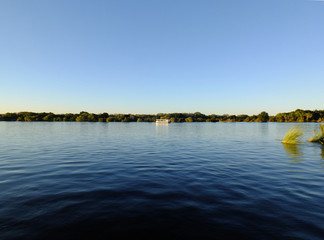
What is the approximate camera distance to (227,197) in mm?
8055

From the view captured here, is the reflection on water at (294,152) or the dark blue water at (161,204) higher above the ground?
the dark blue water at (161,204)

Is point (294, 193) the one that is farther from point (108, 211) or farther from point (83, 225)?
point (83, 225)

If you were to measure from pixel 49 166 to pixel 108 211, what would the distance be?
Result: 427 inches

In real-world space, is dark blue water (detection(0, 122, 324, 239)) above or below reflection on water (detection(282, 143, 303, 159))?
above

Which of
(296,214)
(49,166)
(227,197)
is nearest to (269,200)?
(296,214)

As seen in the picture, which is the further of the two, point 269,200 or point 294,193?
point 294,193

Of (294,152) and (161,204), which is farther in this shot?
(294,152)

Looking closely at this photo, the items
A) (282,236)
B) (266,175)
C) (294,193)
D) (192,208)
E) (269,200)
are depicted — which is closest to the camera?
(282,236)

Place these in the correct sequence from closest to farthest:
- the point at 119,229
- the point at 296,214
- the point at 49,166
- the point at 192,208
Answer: the point at 119,229
the point at 296,214
the point at 192,208
the point at 49,166

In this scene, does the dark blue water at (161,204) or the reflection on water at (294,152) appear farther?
the reflection on water at (294,152)

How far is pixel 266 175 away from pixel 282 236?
759 cm

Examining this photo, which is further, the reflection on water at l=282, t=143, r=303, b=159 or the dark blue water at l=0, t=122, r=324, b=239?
the reflection on water at l=282, t=143, r=303, b=159

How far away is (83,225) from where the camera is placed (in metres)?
5.69

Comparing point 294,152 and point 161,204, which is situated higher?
point 161,204
